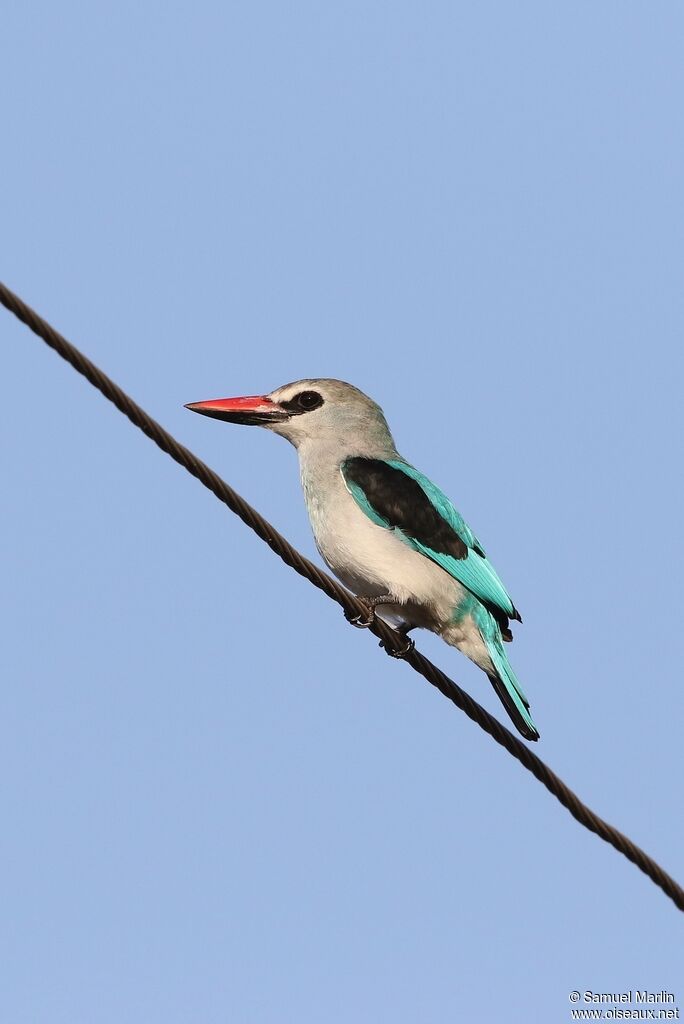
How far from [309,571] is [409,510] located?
153cm

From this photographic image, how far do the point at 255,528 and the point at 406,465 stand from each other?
7.47ft

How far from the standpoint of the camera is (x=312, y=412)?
763cm

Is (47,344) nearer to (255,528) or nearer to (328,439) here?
(255,528)

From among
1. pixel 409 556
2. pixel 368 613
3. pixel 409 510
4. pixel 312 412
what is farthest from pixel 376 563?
pixel 312 412

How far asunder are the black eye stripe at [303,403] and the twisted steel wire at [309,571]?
73.9 inches

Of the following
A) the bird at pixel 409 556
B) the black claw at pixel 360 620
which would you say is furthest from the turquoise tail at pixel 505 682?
the black claw at pixel 360 620

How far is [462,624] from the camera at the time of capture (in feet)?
22.0

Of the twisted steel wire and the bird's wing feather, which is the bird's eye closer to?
the bird's wing feather

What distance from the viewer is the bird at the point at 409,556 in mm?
6656

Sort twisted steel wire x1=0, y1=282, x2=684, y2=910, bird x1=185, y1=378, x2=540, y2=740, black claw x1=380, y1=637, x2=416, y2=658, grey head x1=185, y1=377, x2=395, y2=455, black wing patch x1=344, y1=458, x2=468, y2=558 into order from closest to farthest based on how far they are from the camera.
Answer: twisted steel wire x1=0, y1=282, x2=684, y2=910, black claw x1=380, y1=637, x2=416, y2=658, bird x1=185, y1=378, x2=540, y2=740, black wing patch x1=344, y1=458, x2=468, y2=558, grey head x1=185, y1=377, x2=395, y2=455

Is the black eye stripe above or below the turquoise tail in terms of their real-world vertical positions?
above

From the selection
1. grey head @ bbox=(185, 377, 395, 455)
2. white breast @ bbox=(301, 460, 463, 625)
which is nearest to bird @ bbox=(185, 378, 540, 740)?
white breast @ bbox=(301, 460, 463, 625)

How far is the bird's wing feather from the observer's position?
6.73 m

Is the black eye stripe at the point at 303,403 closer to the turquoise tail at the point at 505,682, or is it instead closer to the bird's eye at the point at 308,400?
the bird's eye at the point at 308,400
